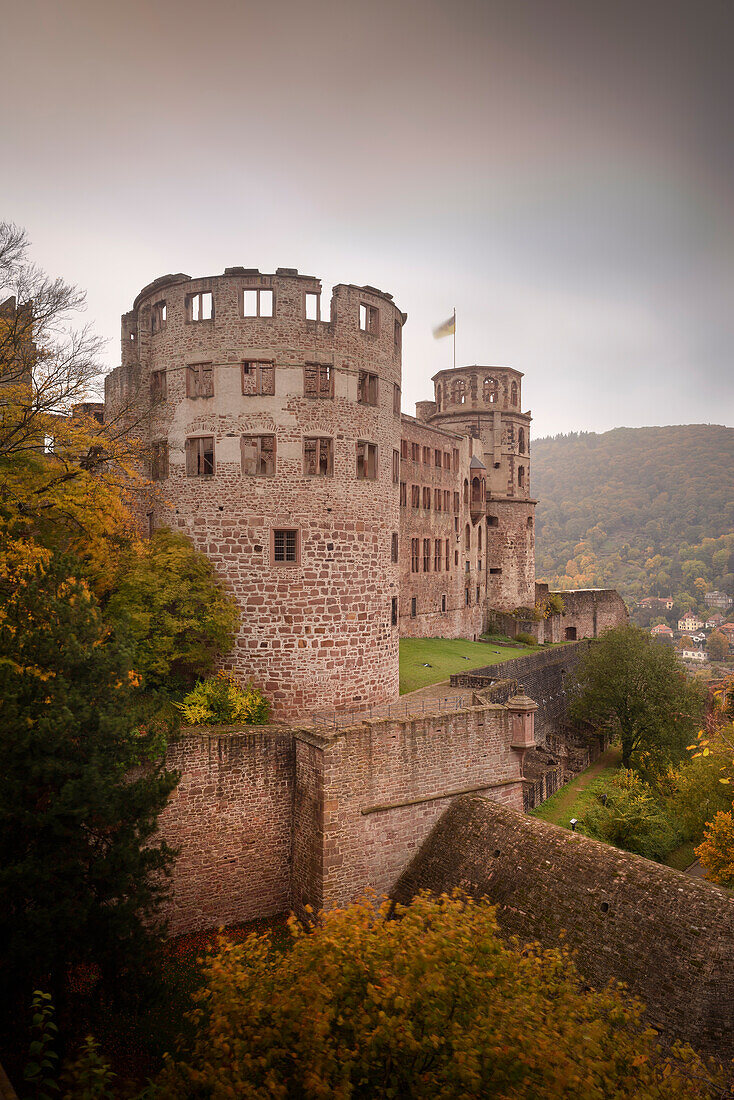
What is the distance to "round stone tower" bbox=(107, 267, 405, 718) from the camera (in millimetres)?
21516

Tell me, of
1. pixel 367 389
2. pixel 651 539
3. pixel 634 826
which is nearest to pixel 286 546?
pixel 367 389

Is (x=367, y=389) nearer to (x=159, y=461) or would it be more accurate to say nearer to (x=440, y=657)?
(x=159, y=461)

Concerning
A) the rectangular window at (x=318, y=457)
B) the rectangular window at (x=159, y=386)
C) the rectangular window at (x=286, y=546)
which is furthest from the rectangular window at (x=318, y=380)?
the rectangular window at (x=159, y=386)

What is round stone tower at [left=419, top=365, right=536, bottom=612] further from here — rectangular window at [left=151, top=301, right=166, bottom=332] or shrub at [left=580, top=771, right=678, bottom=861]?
rectangular window at [left=151, top=301, right=166, bottom=332]

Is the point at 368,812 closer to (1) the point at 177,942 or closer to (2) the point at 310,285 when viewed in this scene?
(1) the point at 177,942

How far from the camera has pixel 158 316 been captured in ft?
76.2

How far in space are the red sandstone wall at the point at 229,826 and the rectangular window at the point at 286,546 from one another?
18.8 ft

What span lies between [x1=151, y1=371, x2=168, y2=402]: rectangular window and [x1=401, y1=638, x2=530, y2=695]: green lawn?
47.2 feet

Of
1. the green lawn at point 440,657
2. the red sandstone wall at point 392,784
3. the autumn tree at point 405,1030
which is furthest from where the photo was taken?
the green lawn at point 440,657

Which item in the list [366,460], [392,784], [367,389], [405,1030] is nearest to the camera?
[405,1030]

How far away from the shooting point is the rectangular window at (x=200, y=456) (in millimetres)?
21938

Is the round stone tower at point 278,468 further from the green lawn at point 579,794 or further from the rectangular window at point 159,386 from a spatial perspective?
the green lawn at point 579,794

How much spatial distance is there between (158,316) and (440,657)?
74.0 ft

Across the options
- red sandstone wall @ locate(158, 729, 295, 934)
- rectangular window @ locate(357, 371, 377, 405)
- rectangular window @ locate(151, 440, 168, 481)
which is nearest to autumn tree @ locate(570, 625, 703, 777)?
rectangular window @ locate(357, 371, 377, 405)
